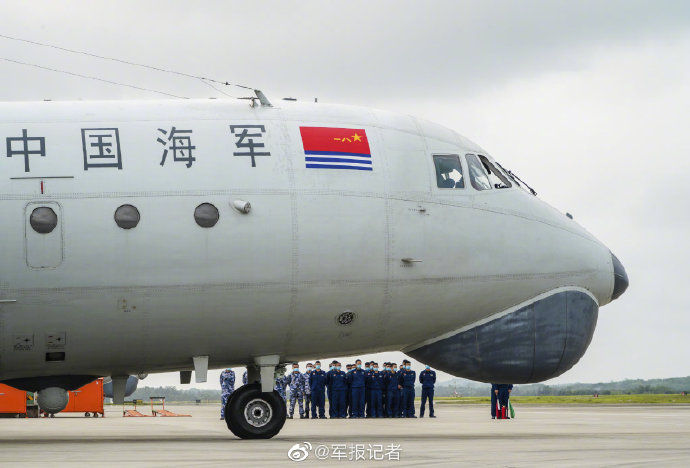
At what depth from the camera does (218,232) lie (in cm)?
1845

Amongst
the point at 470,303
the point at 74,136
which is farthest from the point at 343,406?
the point at 74,136

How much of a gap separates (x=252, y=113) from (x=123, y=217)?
3405mm

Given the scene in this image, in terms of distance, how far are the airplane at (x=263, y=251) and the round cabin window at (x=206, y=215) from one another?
0.13ft

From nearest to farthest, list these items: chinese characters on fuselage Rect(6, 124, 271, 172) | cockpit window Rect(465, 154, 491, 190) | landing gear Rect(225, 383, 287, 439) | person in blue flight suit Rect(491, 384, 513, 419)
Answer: chinese characters on fuselage Rect(6, 124, 271, 172) → landing gear Rect(225, 383, 287, 439) → cockpit window Rect(465, 154, 491, 190) → person in blue flight suit Rect(491, 384, 513, 419)

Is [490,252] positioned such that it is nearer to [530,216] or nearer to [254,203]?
[530,216]

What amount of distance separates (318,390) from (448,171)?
18.9m

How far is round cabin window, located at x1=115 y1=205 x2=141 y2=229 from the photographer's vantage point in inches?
717

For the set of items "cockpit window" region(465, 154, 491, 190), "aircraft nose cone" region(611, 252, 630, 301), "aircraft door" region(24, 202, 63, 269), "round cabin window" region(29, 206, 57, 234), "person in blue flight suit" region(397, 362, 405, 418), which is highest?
"cockpit window" region(465, 154, 491, 190)

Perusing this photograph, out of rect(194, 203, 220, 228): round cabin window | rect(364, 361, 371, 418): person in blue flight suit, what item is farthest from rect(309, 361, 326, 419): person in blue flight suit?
rect(194, 203, 220, 228): round cabin window

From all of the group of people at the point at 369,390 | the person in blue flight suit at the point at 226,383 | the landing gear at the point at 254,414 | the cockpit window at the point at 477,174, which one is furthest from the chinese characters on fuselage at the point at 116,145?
the group of people at the point at 369,390

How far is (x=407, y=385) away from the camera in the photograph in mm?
36906

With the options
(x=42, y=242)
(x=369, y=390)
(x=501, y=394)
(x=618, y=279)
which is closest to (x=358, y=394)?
(x=369, y=390)

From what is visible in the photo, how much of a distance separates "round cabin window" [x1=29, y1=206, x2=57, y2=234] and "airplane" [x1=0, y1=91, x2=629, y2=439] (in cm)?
3

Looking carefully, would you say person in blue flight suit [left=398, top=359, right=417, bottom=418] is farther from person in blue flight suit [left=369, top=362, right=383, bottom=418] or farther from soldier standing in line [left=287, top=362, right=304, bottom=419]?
soldier standing in line [left=287, top=362, right=304, bottom=419]
